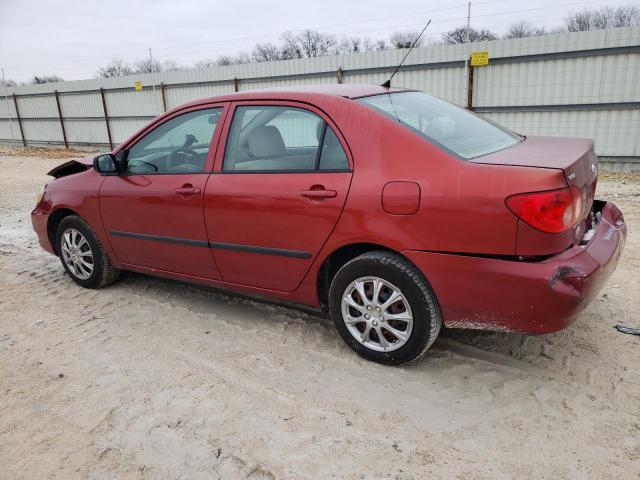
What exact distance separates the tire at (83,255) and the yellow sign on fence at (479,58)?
27.7 ft

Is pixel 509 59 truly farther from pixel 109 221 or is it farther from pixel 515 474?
pixel 515 474

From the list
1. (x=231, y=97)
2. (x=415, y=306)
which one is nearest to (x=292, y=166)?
(x=231, y=97)

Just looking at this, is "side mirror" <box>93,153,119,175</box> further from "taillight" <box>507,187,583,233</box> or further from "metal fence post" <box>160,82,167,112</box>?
"metal fence post" <box>160,82,167,112</box>

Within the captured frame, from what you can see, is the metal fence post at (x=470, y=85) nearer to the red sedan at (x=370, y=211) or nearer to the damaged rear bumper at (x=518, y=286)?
the red sedan at (x=370, y=211)

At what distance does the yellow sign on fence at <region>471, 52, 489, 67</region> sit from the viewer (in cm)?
1016

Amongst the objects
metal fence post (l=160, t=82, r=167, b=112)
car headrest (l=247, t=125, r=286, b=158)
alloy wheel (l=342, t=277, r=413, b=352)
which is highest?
metal fence post (l=160, t=82, r=167, b=112)

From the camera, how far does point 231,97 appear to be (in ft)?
11.5

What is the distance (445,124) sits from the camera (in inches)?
122

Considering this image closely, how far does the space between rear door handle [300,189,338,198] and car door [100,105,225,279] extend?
82cm

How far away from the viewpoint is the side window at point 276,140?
305cm

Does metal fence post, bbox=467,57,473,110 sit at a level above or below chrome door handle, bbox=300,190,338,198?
above

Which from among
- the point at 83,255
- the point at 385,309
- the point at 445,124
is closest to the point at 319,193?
the point at 385,309

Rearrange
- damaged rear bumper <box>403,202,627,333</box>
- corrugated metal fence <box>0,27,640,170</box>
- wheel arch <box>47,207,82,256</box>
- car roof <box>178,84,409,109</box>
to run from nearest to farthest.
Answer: damaged rear bumper <box>403,202,627,333</box>, car roof <box>178,84,409,109</box>, wheel arch <box>47,207,82,256</box>, corrugated metal fence <box>0,27,640,170</box>

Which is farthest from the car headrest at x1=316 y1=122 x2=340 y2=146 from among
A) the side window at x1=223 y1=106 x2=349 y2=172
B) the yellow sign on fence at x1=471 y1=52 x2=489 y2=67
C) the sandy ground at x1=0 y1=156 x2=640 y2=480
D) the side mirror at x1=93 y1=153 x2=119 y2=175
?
the yellow sign on fence at x1=471 y1=52 x2=489 y2=67
